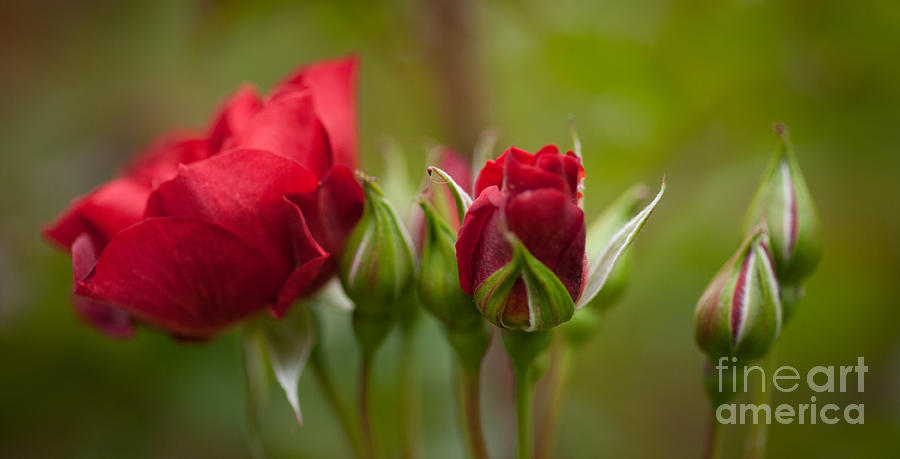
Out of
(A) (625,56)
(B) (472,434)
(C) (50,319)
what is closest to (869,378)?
(A) (625,56)

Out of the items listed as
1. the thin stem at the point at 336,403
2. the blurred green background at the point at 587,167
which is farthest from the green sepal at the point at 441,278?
the blurred green background at the point at 587,167

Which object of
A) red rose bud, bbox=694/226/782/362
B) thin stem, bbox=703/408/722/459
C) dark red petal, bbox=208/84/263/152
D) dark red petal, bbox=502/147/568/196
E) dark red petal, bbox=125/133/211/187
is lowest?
thin stem, bbox=703/408/722/459

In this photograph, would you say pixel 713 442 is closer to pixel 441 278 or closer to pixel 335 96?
pixel 441 278

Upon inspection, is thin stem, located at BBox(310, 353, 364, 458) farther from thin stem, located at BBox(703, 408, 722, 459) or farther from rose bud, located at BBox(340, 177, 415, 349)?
thin stem, located at BBox(703, 408, 722, 459)

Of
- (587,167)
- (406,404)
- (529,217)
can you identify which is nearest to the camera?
(529,217)

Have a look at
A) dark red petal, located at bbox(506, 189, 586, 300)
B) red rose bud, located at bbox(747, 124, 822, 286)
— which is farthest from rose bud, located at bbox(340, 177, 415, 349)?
red rose bud, located at bbox(747, 124, 822, 286)

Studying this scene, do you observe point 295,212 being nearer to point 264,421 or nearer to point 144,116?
point 264,421

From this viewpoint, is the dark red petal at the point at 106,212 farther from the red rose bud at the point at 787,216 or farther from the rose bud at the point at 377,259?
the red rose bud at the point at 787,216

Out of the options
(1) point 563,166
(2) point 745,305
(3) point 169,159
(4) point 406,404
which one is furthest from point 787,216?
(3) point 169,159
